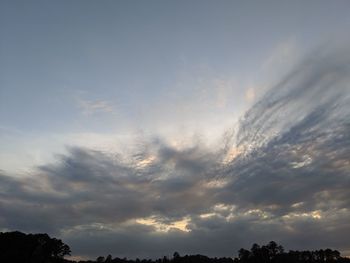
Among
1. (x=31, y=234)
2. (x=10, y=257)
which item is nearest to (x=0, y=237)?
(x=31, y=234)

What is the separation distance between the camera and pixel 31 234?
610 feet

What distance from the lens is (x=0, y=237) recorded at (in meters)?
176

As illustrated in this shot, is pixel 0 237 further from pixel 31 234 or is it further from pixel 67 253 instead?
pixel 67 253

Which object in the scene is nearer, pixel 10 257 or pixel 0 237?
pixel 10 257

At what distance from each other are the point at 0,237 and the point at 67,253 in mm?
31600

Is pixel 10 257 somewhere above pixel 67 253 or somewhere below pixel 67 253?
below

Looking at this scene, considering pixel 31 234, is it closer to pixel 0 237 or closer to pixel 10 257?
pixel 0 237

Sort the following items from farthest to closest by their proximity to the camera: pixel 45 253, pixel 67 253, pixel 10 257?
pixel 67 253, pixel 45 253, pixel 10 257

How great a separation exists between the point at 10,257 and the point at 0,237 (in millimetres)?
25694

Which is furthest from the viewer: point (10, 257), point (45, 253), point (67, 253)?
point (67, 253)

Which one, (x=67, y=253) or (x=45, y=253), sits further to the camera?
(x=67, y=253)

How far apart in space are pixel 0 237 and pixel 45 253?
21.4m

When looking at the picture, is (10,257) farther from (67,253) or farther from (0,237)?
(67,253)

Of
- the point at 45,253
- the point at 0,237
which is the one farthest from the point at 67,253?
the point at 0,237
